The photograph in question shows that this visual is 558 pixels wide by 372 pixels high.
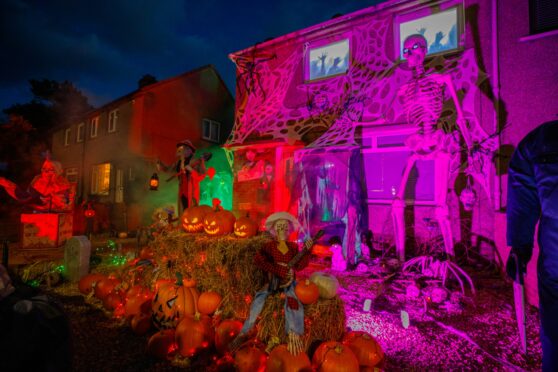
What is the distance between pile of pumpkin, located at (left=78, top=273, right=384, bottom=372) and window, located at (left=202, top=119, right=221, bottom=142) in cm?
1382

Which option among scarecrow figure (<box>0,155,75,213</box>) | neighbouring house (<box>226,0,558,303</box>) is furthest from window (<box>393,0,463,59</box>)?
scarecrow figure (<box>0,155,75,213</box>)

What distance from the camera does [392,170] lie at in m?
7.77

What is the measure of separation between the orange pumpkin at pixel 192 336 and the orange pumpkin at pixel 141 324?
2.35 ft

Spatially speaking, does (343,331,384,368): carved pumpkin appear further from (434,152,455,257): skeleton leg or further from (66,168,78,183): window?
(66,168,78,183): window

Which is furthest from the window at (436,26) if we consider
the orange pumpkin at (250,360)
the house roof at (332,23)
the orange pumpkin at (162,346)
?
the orange pumpkin at (162,346)

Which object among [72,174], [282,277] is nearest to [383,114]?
[282,277]

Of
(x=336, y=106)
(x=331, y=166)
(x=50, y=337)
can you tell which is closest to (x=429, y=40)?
(x=336, y=106)

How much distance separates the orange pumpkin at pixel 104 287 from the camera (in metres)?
4.29

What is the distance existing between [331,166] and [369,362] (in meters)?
5.96

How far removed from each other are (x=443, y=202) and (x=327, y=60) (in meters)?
6.33

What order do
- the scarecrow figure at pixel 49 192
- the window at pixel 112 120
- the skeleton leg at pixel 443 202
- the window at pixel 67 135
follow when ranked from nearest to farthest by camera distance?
the skeleton leg at pixel 443 202
the scarecrow figure at pixel 49 192
the window at pixel 112 120
the window at pixel 67 135

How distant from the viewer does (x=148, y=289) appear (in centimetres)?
412

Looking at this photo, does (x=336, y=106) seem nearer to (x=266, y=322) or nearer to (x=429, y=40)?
(x=429, y=40)

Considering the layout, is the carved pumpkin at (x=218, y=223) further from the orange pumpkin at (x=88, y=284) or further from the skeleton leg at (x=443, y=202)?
the skeleton leg at (x=443, y=202)
